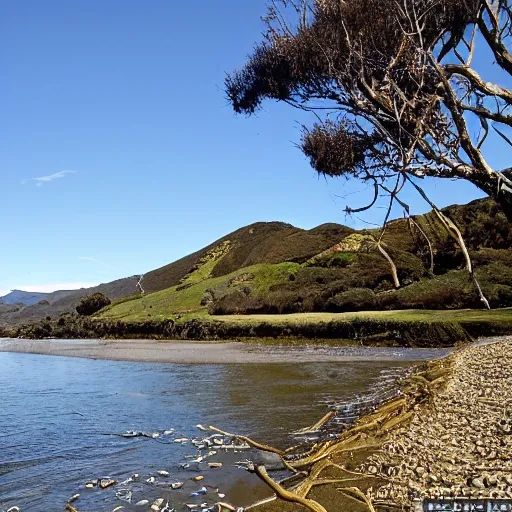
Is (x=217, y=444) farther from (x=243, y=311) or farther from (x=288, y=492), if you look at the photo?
(x=243, y=311)

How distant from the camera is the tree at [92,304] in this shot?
43.2 m

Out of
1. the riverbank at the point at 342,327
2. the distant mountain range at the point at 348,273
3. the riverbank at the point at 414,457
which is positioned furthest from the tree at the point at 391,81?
the riverbank at the point at 342,327

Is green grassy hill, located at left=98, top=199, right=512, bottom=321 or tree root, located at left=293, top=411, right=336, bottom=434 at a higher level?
green grassy hill, located at left=98, top=199, right=512, bottom=321

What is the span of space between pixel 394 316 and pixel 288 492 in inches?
710

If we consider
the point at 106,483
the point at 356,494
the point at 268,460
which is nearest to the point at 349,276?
the point at 268,460

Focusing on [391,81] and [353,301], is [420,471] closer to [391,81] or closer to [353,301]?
[391,81]

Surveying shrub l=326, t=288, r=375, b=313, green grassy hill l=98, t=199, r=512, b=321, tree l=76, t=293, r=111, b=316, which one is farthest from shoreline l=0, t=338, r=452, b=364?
tree l=76, t=293, r=111, b=316

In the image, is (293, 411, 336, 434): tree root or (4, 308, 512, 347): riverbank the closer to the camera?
(293, 411, 336, 434): tree root

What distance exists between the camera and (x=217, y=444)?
743 cm

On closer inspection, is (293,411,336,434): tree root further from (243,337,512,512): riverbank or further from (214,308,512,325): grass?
(214,308,512,325): grass

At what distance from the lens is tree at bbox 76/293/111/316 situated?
4322 cm

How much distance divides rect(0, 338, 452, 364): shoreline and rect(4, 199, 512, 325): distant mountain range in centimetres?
392

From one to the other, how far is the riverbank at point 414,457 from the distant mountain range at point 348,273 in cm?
973

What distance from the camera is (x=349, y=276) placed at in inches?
1170
